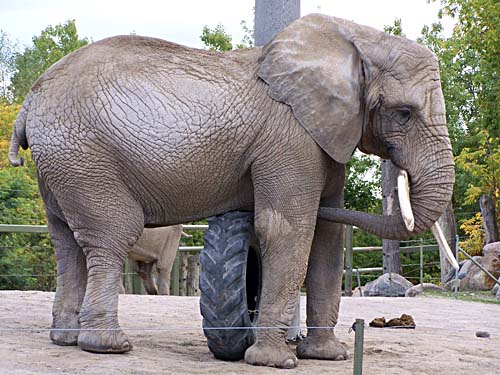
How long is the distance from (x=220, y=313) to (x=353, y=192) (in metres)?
27.1

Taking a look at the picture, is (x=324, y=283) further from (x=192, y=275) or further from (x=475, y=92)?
(x=475, y=92)

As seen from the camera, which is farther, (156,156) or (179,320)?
(179,320)

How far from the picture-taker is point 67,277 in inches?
302

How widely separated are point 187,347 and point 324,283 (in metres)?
1.11

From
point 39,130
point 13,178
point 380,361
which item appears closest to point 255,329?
point 380,361

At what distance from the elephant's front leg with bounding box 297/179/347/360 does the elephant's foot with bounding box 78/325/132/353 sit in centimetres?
136

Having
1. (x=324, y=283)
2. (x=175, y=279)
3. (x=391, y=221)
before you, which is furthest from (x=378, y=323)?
(x=175, y=279)

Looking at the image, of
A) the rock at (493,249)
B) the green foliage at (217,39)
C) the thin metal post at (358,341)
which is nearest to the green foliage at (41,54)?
the green foliage at (217,39)

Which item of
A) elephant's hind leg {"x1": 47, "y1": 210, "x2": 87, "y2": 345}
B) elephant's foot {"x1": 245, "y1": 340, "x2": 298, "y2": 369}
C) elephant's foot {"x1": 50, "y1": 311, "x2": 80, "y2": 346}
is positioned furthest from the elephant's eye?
elephant's foot {"x1": 50, "y1": 311, "x2": 80, "y2": 346}

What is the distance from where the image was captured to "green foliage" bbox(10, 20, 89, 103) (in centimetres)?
3709

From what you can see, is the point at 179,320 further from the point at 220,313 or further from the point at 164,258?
the point at 164,258

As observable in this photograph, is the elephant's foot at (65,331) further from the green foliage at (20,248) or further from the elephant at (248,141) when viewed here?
the green foliage at (20,248)

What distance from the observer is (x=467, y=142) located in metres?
31.9

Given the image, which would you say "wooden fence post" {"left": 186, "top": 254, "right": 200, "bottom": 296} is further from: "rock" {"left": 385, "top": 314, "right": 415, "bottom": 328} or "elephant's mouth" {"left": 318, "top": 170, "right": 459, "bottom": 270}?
"elephant's mouth" {"left": 318, "top": 170, "right": 459, "bottom": 270}
